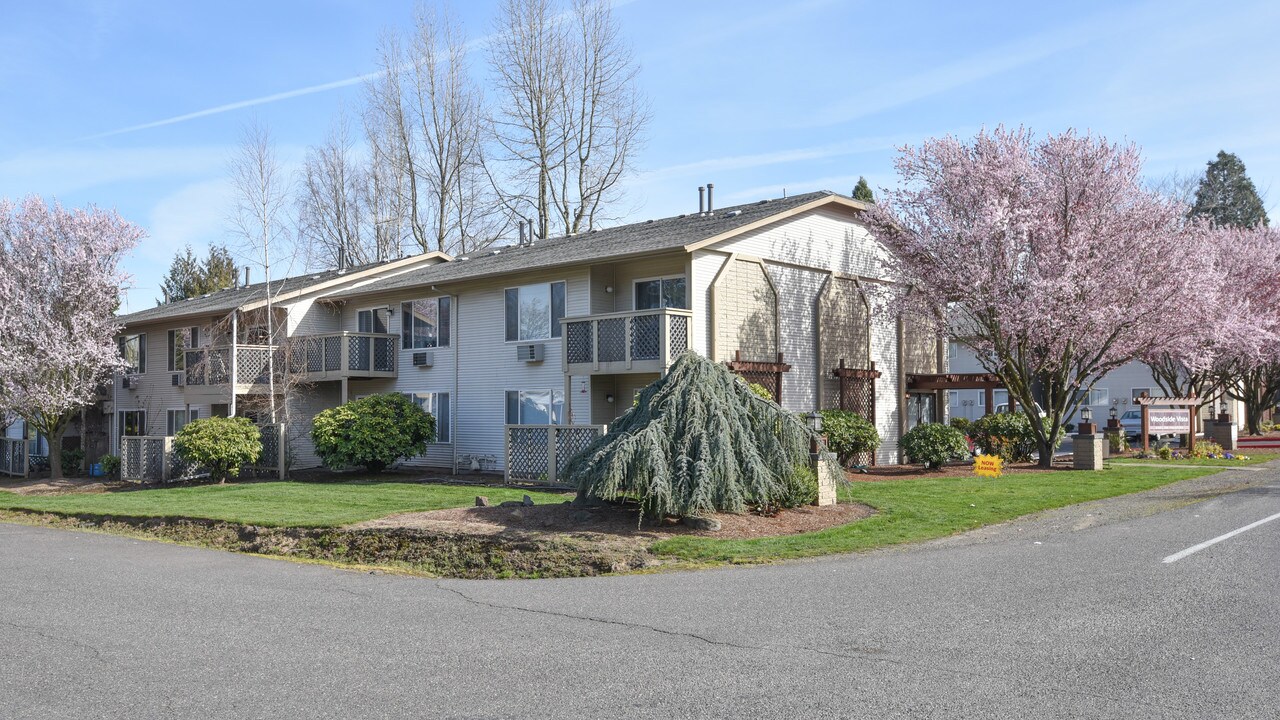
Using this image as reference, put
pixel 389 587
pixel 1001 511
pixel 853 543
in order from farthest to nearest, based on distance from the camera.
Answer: pixel 1001 511
pixel 853 543
pixel 389 587

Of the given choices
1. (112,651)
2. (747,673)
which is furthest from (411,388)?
(747,673)

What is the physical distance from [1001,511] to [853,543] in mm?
3839

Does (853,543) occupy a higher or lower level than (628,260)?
lower

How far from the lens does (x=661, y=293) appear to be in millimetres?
23250

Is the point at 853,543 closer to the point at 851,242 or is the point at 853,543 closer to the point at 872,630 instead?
the point at 872,630

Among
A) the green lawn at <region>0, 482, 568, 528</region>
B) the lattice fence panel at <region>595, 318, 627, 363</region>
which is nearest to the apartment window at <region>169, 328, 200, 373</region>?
the green lawn at <region>0, 482, 568, 528</region>

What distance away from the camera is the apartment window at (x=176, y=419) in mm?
33219

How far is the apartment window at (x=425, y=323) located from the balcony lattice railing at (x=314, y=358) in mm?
516

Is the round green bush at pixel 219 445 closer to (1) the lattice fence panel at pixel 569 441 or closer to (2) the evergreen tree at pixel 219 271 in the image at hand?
(1) the lattice fence panel at pixel 569 441

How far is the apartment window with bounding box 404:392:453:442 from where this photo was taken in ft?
90.0

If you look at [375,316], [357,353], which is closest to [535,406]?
[357,353]

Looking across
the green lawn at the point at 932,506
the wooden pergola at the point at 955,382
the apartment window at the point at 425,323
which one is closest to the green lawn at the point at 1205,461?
the green lawn at the point at 932,506

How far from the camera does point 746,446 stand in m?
13.4

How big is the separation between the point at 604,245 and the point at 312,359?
33.5 ft
